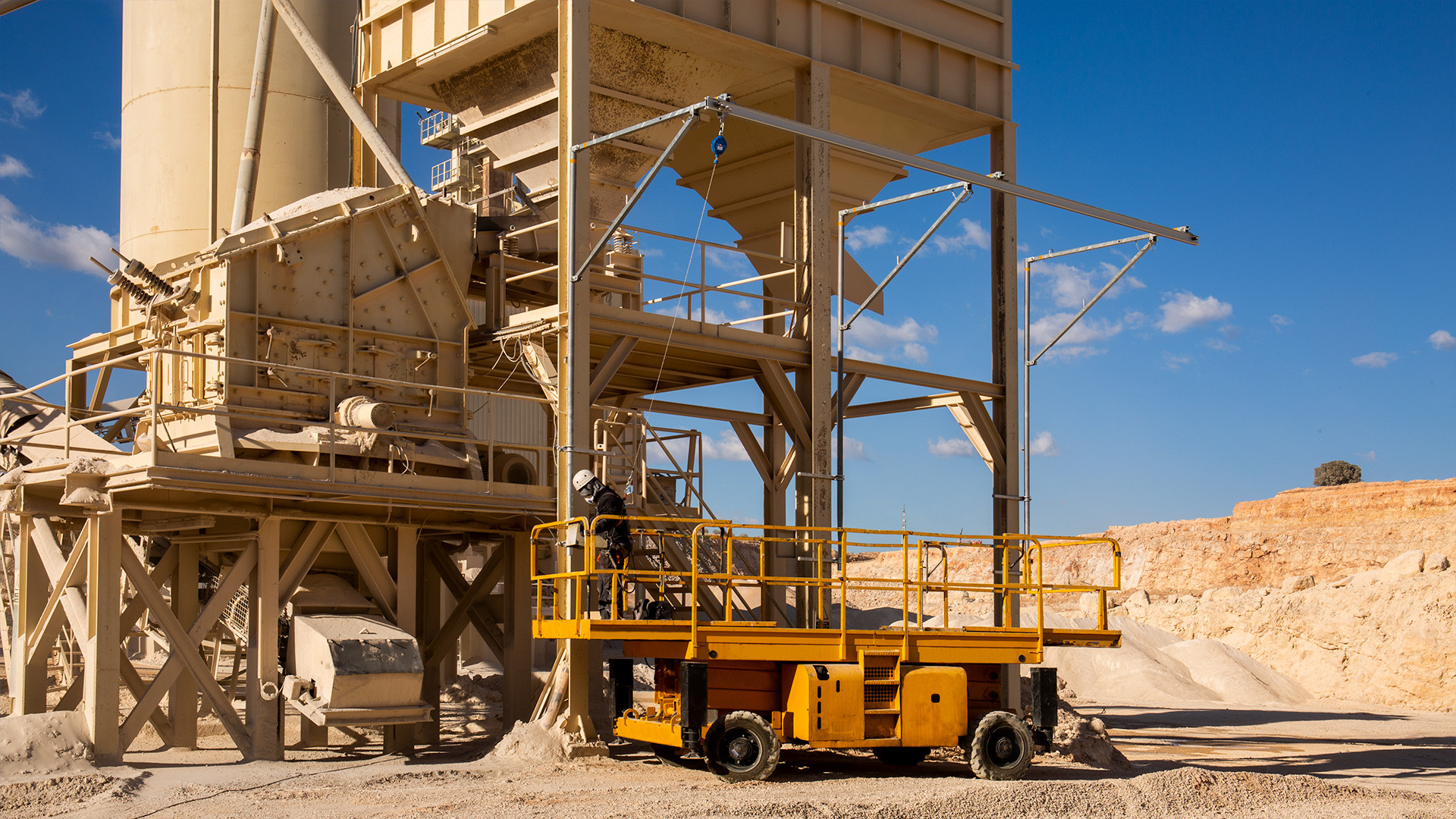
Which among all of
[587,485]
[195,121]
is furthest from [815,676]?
[195,121]

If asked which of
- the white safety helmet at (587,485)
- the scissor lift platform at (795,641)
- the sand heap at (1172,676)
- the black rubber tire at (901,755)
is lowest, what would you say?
the sand heap at (1172,676)

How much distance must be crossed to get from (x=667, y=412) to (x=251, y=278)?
8049mm

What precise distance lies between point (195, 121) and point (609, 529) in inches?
555

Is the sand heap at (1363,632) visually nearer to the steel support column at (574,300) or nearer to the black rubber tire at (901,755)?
the black rubber tire at (901,755)

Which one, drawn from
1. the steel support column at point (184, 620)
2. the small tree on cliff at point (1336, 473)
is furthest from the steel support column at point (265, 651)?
the small tree on cliff at point (1336, 473)

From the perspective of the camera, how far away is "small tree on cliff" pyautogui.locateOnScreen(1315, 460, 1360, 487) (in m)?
87.1

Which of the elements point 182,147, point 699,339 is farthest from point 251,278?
point 182,147

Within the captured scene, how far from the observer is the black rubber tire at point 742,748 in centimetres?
1270

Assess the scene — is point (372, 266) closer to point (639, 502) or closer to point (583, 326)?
point (583, 326)

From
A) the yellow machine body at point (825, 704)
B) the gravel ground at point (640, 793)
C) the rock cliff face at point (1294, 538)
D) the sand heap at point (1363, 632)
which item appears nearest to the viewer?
the gravel ground at point (640, 793)

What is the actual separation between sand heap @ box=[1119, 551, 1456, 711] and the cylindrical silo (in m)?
23.2

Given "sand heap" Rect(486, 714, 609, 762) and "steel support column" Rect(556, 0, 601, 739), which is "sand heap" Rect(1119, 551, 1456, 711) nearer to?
"steel support column" Rect(556, 0, 601, 739)

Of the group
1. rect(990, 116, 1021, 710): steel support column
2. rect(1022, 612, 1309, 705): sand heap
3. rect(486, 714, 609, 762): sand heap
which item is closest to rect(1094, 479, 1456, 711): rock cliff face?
rect(1022, 612, 1309, 705): sand heap

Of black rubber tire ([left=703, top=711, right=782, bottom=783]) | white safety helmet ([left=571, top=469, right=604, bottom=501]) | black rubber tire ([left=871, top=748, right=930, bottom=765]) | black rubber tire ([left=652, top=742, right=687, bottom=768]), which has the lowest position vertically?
black rubber tire ([left=871, top=748, right=930, bottom=765])
